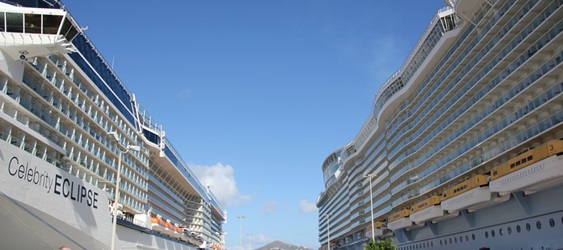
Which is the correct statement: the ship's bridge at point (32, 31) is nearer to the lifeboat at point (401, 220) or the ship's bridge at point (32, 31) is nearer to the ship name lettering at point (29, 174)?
the ship name lettering at point (29, 174)

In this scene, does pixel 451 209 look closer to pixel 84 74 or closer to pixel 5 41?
pixel 84 74

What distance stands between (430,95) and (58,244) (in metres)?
36.6

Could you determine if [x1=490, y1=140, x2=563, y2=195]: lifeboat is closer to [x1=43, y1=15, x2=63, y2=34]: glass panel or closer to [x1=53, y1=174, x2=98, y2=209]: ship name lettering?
[x1=53, y1=174, x2=98, y2=209]: ship name lettering

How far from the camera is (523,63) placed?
32.3 meters

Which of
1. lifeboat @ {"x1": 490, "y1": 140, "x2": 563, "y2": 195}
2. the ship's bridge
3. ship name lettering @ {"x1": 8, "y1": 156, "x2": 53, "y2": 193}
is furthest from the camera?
lifeboat @ {"x1": 490, "y1": 140, "x2": 563, "y2": 195}

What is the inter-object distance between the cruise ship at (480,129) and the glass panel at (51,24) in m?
27.1

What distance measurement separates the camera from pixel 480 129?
3972cm

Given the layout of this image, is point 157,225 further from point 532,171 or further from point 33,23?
point 532,171

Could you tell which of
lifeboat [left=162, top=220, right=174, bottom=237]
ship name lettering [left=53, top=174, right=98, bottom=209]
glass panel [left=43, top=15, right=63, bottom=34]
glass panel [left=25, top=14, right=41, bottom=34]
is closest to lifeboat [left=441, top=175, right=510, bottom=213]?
ship name lettering [left=53, top=174, right=98, bottom=209]

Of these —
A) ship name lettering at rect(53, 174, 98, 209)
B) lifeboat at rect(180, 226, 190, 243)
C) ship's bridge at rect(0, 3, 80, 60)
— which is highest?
→ ship's bridge at rect(0, 3, 80, 60)

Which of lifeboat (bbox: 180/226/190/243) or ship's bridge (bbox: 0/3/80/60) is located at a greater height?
ship's bridge (bbox: 0/3/80/60)

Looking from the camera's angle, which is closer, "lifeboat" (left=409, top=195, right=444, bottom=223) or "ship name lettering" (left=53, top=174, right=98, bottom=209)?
"ship name lettering" (left=53, top=174, right=98, bottom=209)

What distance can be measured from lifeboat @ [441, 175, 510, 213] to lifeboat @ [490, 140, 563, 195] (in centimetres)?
169

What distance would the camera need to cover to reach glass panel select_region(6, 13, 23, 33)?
24.8m
